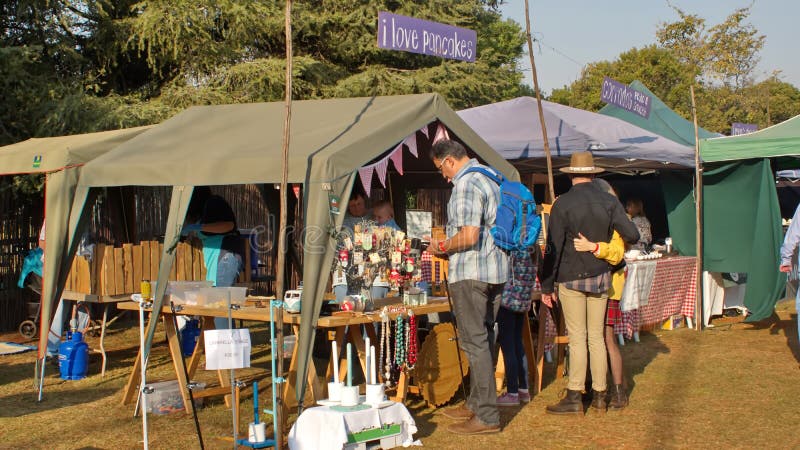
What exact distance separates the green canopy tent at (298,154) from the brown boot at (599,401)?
2012 millimetres

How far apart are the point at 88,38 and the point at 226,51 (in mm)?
2185

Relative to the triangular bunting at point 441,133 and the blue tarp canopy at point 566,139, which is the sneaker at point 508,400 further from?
the blue tarp canopy at point 566,139

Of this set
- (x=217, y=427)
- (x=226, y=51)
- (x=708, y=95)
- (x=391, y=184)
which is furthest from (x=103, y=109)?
(x=708, y=95)

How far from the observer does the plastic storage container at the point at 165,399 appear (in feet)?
20.3

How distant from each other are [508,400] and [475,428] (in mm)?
900

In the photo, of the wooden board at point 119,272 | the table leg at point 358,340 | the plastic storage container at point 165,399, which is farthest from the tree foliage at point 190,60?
the table leg at point 358,340

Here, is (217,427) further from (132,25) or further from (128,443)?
(132,25)

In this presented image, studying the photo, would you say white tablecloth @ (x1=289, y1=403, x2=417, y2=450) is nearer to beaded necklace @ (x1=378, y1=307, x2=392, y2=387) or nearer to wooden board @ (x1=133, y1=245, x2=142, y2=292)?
beaded necklace @ (x1=378, y1=307, x2=392, y2=387)

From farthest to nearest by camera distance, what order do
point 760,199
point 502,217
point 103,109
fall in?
point 103,109 < point 760,199 < point 502,217

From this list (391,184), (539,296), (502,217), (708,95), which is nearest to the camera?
(502,217)

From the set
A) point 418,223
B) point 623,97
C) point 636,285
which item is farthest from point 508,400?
point 623,97

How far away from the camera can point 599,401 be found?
5.99 meters

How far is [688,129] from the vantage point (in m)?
12.6

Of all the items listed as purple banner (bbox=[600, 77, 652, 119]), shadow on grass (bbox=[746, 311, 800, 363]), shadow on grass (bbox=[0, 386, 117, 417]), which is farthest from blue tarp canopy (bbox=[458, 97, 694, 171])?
shadow on grass (bbox=[0, 386, 117, 417])
